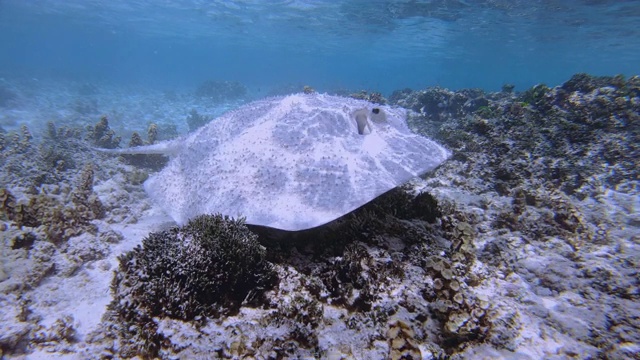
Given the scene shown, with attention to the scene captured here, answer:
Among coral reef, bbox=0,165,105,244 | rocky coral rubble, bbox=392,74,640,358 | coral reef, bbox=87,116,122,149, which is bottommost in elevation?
coral reef, bbox=0,165,105,244

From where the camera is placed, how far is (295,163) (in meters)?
3.60

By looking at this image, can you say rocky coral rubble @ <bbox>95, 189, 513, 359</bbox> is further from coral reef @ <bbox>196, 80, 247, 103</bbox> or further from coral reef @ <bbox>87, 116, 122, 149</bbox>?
coral reef @ <bbox>196, 80, 247, 103</bbox>

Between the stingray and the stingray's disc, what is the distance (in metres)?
0.01

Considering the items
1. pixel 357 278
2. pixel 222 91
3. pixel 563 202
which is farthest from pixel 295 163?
pixel 222 91

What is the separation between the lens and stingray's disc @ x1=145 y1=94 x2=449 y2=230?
10.5ft

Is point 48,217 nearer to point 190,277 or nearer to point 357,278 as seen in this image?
point 190,277

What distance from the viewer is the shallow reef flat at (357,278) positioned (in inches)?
104

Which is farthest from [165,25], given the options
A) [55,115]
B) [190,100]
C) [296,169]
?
[296,169]

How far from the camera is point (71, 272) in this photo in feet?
13.2

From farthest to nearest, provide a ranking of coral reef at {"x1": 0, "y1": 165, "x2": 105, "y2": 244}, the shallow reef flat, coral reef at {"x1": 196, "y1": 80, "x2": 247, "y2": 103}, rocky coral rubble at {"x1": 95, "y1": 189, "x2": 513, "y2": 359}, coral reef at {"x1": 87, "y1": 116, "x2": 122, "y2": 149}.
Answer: coral reef at {"x1": 196, "y1": 80, "x2": 247, "y2": 103}
coral reef at {"x1": 87, "y1": 116, "x2": 122, "y2": 149}
coral reef at {"x1": 0, "y1": 165, "x2": 105, "y2": 244}
the shallow reef flat
rocky coral rubble at {"x1": 95, "y1": 189, "x2": 513, "y2": 359}

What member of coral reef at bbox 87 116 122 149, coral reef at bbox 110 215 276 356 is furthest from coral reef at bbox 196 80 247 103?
coral reef at bbox 110 215 276 356

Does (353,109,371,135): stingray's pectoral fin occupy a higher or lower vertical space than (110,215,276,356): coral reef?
higher

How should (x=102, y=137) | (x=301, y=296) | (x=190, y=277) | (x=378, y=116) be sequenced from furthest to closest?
1. (x=102, y=137)
2. (x=378, y=116)
3. (x=301, y=296)
4. (x=190, y=277)

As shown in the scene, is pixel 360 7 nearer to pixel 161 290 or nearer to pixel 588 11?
pixel 588 11
